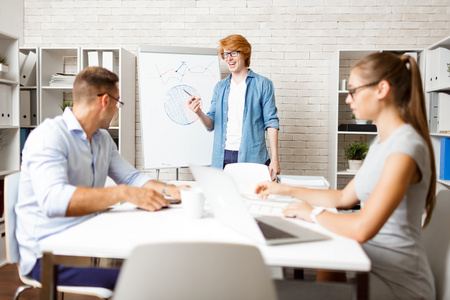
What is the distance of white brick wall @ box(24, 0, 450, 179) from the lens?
383 centimetres

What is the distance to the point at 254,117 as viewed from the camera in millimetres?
3020

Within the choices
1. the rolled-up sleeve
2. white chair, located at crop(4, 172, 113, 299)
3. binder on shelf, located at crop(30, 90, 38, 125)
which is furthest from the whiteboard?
white chair, located at crop(4, 172, 113, 299)

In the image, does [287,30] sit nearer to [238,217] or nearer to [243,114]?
[243,114]

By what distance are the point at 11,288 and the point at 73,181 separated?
149 centimetres

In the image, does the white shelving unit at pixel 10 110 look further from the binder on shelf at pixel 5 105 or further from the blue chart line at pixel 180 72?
the blue chart line at pixel 180 72

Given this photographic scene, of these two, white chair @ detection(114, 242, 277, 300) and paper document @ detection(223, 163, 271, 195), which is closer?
white chair @ detection(114, 242, 277, 300)

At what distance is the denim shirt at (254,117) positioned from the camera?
2.99m

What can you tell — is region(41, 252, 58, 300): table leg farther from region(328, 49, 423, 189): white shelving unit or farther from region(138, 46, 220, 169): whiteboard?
region(328, 49, 423, 189): white shelving unit

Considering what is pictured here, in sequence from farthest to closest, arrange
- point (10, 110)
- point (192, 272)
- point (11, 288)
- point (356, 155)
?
point (356, 155) < point (10, 110) < point (11, 288) < point (192, 272)

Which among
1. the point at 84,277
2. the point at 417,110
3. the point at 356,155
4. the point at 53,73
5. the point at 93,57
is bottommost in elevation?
the point at 84,277

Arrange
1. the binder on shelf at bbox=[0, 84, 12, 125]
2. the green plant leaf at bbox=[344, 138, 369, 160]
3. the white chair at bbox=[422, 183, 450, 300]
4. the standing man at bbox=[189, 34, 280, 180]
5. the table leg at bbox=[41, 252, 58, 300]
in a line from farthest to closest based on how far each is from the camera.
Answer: the green plant leaf at bbox=[344, 138, 369, 160]
the binder on shelf at bbox=[0, 84, 12, 125]
the standing man at bbox=[189, 34, 280, 180]
the white chair at bbox=[422, 183, 450, 300]
the table leg at bbox=[41, 252, 58, 300]

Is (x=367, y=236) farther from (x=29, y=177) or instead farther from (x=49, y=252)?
(x=29, y=177)

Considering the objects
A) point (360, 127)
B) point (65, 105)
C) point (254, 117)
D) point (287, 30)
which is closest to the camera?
point (254, 117)

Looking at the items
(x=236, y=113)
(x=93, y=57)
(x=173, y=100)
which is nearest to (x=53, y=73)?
(x=93, y=57)
